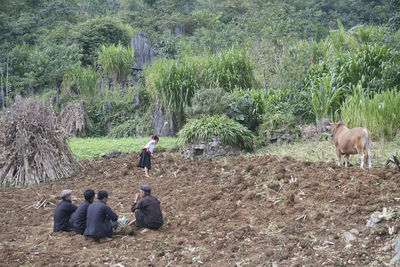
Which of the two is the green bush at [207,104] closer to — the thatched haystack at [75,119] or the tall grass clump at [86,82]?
the thatched haystack at [75,119]

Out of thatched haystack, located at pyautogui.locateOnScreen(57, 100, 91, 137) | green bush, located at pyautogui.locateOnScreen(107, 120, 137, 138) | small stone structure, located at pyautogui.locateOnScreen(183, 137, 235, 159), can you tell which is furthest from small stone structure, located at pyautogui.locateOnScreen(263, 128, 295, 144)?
thatched haystack, located at pyautogui.locateOnScreen(57, 100, 91, 137)

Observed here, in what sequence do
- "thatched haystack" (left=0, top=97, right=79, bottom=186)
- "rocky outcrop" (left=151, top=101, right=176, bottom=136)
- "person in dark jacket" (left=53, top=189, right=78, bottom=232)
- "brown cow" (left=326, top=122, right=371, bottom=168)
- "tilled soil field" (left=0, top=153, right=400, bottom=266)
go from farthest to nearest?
1. "rocky outcrop" (left=151, top=101, right=176, bottom=136)
2. "thatched haystack" (left=0, top=97, right=79, bottom=186)
3. "brown cow" (left=326, top=122, right=371, bottom=168)
4. "person in dark jacket" (left=53, top=189, right=78, bottom=232)
5. "tilled soil field" (left=0, top=153, right=400, bottom=266)

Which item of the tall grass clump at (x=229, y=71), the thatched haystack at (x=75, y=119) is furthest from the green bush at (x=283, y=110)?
the thatched haystack at (x=75, y=119)

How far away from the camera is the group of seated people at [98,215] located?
19.6 feet

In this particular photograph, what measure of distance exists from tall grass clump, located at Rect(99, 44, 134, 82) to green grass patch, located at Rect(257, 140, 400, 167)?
30.3ft

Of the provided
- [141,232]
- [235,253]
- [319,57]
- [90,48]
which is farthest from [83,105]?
[235,253]

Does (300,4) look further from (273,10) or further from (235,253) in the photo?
(235,253)

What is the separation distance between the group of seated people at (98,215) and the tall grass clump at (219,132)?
4642mm

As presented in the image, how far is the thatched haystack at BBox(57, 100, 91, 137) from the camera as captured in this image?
16.4 metres

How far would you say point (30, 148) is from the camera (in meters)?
10.1

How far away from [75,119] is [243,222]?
11.8m

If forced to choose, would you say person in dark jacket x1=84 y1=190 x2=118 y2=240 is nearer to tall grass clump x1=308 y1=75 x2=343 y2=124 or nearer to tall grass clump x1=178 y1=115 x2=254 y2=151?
tall grass clump x1=178 y1=115 x2=254 y2=151

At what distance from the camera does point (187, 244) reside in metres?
5.61

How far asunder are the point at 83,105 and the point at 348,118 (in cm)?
1039
